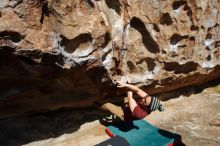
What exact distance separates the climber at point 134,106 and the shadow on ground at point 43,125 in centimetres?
19

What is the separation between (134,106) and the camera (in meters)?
3.45

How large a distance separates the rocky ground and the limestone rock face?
13 cm

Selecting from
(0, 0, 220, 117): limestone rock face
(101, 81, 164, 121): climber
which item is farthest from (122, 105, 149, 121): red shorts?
(0, 0, 220, 117): limestone rock face

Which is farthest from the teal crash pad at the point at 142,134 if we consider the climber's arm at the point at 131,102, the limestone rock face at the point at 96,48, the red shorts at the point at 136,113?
the limestone rock face at the point at 96,48

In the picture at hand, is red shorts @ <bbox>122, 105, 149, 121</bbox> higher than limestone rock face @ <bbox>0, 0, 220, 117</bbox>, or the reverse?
limestone rock face @ <bbox>0, 0, 220, 117</bbox>

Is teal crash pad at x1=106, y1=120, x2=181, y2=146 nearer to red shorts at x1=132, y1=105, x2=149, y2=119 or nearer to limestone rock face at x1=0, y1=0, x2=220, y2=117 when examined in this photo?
red shorts at x1=132, y1=105, x2=149, y2=119

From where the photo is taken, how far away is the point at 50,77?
3004 mm

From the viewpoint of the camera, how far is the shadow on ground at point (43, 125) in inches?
124

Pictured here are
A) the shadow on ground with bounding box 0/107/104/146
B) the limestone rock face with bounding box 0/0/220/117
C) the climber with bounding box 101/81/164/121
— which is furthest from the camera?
the climber with bounding box 101/81/164/121

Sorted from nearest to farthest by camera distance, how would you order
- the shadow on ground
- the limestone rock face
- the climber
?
the limestone rock face
the shadow on ground
the climber

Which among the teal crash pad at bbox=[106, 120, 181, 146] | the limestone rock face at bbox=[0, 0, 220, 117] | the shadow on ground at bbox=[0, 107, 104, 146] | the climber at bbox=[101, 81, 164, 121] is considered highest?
the limestone rock face at bbox=[0, 0, 220, 117]

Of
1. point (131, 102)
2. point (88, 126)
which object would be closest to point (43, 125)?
point (88, 126)

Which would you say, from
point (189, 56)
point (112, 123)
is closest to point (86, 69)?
point (112, 123)

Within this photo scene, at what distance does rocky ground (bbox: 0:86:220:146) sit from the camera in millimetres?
3203
